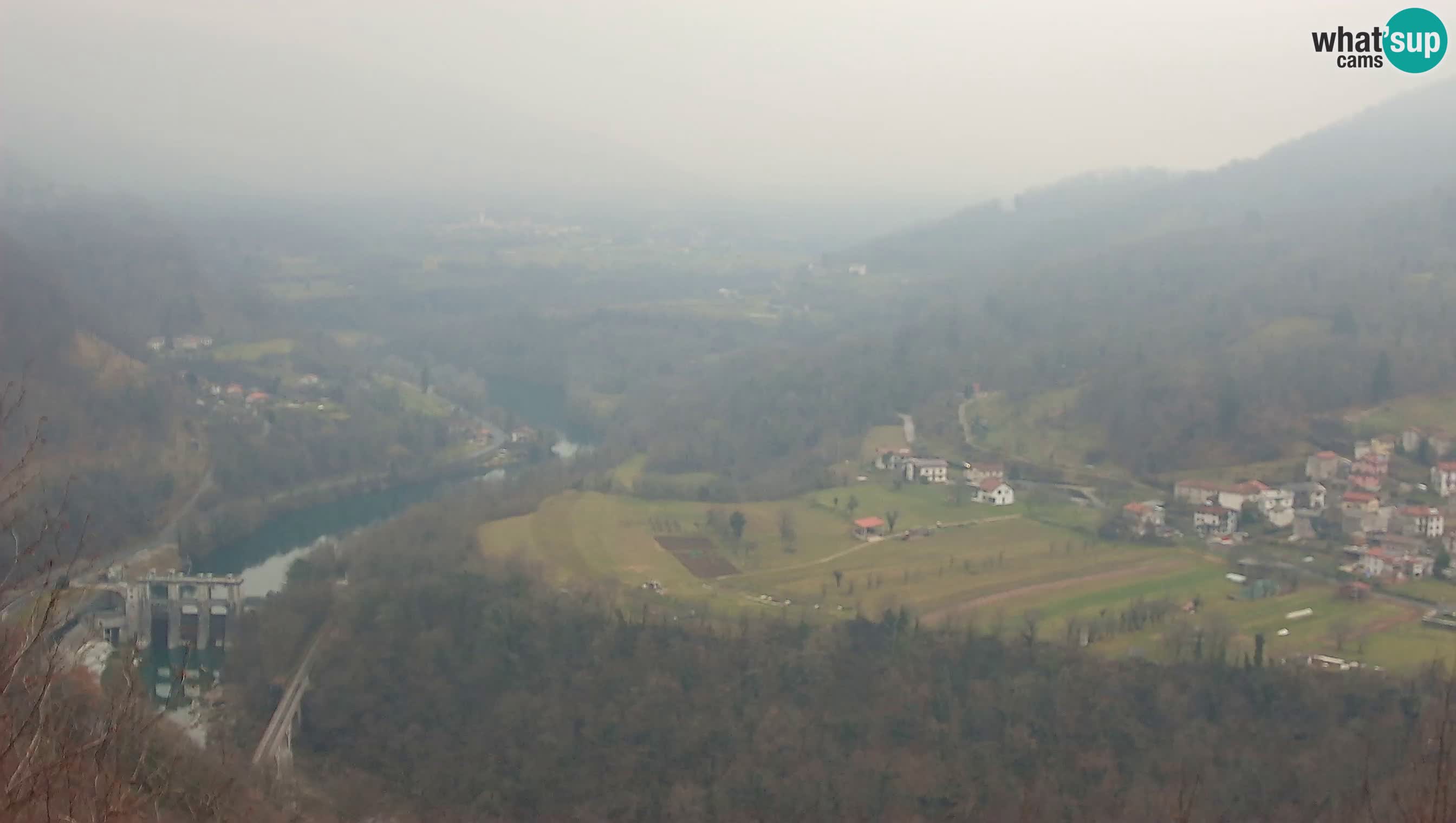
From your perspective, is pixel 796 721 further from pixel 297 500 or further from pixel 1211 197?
pixel 1211 197

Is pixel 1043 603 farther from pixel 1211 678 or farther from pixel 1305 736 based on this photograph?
pixel 1305 736

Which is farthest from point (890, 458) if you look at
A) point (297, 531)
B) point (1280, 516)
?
point (297, 531)

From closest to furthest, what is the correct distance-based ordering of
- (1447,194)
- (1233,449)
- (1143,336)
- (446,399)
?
(1233,449), (1143,336), (1447,194), (446,399)

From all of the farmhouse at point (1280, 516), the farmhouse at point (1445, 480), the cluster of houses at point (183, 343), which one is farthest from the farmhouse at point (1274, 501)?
the cluster of houses at point (183, 343)

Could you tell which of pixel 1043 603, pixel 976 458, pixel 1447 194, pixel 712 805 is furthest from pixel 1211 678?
pixel 1447 194

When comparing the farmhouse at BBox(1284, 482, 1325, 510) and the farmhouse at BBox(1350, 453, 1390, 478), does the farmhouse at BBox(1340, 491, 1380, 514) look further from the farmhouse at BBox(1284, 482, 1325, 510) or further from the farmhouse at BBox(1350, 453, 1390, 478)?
the farmhouse at BBox(1350, 453, 1390, 478)

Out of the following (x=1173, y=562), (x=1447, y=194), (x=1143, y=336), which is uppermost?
(x=1447, y=194)
